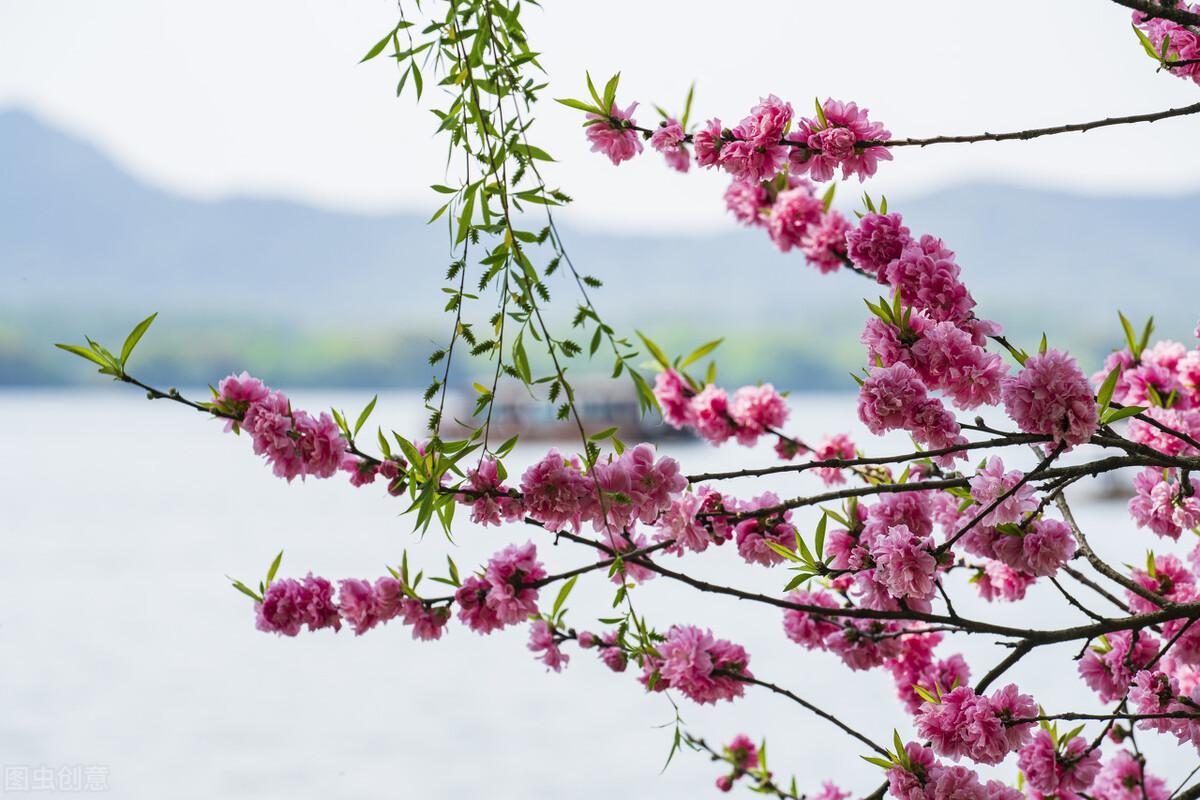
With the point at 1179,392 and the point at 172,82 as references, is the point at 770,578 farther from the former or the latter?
the point at 172,82

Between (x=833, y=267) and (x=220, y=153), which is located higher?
(x=220, y=153)

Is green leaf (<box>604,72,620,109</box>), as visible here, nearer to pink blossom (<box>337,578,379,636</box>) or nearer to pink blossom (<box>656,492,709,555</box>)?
pink blossom (<box>656,492,709,555</box>)

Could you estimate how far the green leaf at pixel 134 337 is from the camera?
0.64 m

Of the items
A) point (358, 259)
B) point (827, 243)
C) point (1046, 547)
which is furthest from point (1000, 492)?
point (358, 259)

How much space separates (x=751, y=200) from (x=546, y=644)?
65 cm

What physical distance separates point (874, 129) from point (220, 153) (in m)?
13.2

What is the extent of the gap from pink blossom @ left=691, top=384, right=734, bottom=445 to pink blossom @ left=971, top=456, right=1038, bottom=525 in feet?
1.67

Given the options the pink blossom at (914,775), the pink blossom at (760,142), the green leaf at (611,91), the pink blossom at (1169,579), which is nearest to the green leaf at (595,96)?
the green leaf at (611,91)

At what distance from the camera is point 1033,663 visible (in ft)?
9.49

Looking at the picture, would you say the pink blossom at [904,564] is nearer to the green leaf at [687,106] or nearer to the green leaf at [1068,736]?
the green leaf at [1068,736]

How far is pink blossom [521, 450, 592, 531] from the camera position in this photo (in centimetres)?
69

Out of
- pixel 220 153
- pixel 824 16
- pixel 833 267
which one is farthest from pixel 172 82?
pixel 833 267

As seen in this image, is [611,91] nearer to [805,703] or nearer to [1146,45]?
[1146,45]

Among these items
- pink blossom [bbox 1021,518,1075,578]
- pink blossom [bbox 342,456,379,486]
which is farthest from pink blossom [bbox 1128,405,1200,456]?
pink blossom [bbox 342,456,379,486]
